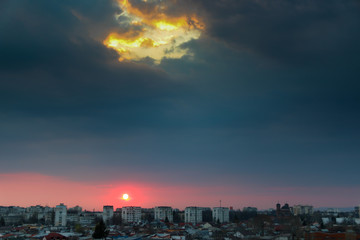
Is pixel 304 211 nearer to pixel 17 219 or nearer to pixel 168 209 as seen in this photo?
pixel 168 209

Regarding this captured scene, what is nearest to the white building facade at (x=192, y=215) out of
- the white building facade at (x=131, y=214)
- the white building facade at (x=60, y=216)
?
the white building facade at (x=131, y=214)

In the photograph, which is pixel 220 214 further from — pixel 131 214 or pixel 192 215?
pixel 131 214

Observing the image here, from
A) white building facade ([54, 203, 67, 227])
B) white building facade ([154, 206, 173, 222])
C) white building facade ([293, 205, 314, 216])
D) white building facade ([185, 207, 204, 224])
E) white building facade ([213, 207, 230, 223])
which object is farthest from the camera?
white building facade ([293, 205, 314, 216])

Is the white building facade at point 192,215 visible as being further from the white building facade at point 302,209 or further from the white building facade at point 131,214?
the white building facade at point 302,209

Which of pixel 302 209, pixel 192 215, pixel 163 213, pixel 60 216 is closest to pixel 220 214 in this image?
pixel 192 215

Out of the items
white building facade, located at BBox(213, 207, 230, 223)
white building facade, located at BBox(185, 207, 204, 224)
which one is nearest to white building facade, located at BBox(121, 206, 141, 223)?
white building facade, located at BBox(185, 207, 204, 224)

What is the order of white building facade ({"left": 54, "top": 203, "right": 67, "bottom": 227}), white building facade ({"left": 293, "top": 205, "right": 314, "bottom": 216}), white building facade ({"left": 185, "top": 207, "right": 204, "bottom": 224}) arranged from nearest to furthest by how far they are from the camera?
white building facade ({"left": 54, "top": 203, "right": 67, "bottom": 227}), white building facade ({"left": 185, "top": 207, "right": 204, "bottom": 224}), white building facade ({"left": 293, "top": 205, "right": 314, "bottom": 216})

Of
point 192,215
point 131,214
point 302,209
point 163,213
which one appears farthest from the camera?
point 302,209

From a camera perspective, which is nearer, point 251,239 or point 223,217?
point 251,239

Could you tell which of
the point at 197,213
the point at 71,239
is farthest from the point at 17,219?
the point at 71,239

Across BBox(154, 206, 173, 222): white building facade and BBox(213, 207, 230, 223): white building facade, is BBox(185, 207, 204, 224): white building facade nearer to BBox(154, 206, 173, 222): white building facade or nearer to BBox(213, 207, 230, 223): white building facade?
BBox(213, 207, 230, 223): white building facade

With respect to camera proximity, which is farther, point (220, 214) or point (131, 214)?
point (131, 214)
